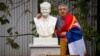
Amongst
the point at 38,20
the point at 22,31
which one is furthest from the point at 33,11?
the point at 38,20

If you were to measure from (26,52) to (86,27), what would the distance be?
8.69ft

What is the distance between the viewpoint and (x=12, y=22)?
15.3 metres

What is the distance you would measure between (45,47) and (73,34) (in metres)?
0.68

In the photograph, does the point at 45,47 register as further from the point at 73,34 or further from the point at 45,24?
the point at 73,34

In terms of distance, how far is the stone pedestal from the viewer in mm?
10594

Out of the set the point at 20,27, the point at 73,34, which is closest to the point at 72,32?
the point at 73,34

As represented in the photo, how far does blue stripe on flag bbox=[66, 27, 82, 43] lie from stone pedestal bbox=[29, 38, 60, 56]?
340mm

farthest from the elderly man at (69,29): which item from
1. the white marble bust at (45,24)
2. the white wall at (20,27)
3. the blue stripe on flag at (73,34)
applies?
the white wall at (20,27)

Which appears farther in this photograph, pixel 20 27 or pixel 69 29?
pixel 20 27

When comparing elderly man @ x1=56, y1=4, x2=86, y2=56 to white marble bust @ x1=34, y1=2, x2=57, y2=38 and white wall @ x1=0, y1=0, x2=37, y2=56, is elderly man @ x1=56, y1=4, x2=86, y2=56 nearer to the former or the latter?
white marble bust @ x1=34, y1=2, x2=57, y2=38

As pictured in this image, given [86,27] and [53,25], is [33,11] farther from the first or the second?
[53,25]

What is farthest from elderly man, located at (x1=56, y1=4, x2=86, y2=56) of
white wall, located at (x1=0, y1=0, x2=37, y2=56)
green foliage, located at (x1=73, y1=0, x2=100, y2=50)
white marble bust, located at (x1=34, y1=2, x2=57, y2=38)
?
white wall, located at (x1=0, y1=0, x2=37, y2=56)

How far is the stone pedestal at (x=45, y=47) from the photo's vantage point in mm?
10594

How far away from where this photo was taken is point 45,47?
10.6 metres
